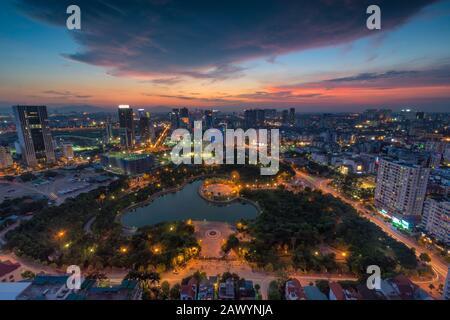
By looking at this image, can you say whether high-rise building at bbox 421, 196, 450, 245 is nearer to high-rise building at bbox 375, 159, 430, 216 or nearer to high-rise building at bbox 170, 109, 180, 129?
high-rise building at bbox 375, 159, 430, 216

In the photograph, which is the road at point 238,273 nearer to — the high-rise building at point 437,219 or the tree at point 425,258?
the tree at point 425,258

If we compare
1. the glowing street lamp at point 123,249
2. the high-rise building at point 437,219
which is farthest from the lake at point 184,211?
the high-rise building at point 437,219

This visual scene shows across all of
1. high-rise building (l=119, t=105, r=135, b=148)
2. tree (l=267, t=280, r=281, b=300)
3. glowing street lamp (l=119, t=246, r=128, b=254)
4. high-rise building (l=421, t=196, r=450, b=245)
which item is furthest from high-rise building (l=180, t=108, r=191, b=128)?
tree (l=267, t=280, r=281, b=300)

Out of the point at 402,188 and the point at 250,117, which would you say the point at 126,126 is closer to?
the point at 250,117

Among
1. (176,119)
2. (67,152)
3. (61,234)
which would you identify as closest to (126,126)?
(67,152)

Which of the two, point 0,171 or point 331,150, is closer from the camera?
point 0,171
